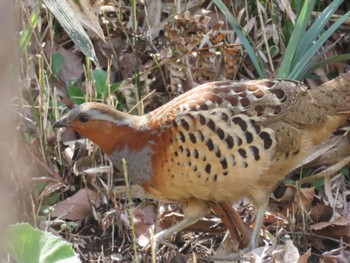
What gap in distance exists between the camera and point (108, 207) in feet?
13.3

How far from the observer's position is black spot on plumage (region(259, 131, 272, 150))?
3.37m

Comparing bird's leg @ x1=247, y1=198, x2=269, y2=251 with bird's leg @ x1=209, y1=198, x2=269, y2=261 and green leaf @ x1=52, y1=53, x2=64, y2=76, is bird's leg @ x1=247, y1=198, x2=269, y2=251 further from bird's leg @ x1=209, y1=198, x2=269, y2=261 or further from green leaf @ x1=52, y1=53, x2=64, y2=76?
green leaf @ x1=52, y1=53, x2=64, y2=76

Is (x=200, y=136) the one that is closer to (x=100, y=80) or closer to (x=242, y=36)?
(x=242, y=36)

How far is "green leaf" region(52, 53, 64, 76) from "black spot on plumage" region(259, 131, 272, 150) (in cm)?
184

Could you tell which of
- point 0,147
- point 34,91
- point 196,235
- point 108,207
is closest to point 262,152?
point 196,235

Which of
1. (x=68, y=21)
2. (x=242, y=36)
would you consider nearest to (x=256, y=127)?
(x=242, y=36)

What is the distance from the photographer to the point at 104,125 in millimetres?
3396

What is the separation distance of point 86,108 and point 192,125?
1.56 ft

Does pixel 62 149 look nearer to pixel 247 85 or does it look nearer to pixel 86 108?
pixel 86 108

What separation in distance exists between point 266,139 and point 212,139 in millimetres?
243

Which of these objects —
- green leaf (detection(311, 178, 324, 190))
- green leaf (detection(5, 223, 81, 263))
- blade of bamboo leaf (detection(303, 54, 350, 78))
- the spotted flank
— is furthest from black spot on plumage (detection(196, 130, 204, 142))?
blade of bamboo leaf (detection(303, 54, 350, 78))

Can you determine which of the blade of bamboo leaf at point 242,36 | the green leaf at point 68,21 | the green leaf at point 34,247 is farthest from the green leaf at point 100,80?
the green leaf at point 68,21

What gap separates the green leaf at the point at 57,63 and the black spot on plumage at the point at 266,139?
1.84m

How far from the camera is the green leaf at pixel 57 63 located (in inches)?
189
